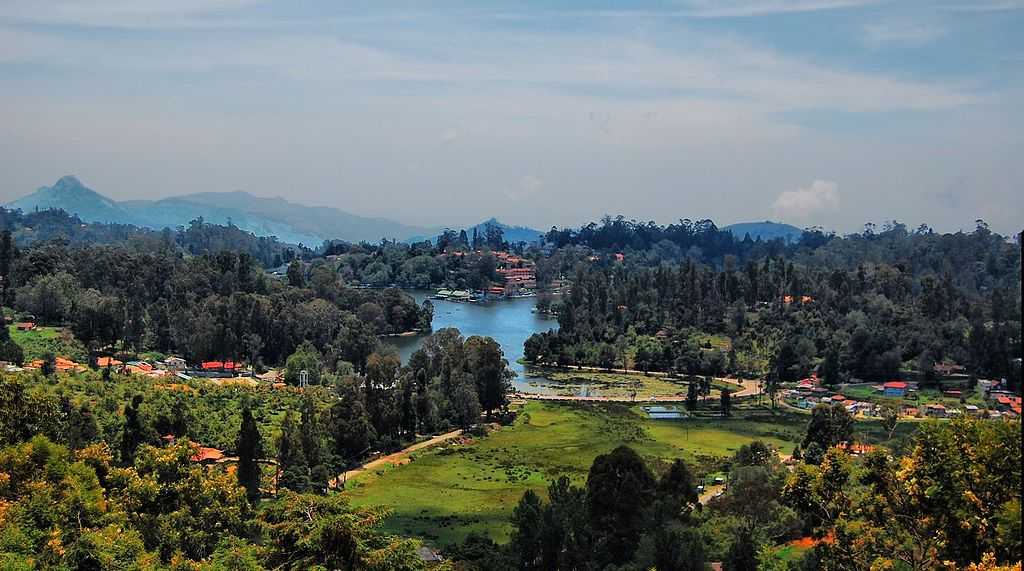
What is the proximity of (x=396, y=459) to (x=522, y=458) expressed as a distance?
4.73 meters

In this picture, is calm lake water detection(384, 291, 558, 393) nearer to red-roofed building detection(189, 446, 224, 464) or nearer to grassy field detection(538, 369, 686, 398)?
grassy field detection(538, 369, 686, 398)

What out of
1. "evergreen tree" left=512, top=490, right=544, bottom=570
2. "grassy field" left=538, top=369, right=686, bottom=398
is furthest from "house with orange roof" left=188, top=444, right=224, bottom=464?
"grassy field" left=538, top=369, right=686, bottom=398

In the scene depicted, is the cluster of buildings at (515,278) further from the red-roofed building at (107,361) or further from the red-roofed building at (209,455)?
the red-roofed building at (209,455)

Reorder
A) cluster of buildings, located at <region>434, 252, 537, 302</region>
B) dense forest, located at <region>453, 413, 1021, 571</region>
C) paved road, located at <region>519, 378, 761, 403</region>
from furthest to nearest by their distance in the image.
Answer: cluster of buildings, located at <region>434, 252, 537, 302</region>, paved road, located at <region>519, 378, 761, 403</region>, dense forest, located at <region>453, 413, 1021, 571</region>

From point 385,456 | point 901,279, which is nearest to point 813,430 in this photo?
point 385,456

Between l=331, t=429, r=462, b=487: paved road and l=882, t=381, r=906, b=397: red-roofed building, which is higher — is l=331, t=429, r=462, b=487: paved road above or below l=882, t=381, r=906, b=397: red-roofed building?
below

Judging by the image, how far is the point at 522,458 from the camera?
34.4 m

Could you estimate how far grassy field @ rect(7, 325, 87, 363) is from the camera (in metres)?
43.2

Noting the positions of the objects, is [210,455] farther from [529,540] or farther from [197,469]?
[529,540]

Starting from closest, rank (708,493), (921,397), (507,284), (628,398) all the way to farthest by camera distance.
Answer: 1. (708,493)
2. (921,397)
3. (628,398)
4. (507,284)

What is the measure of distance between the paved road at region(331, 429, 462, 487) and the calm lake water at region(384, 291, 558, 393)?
14.9 m

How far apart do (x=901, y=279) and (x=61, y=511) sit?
7206 centimetres

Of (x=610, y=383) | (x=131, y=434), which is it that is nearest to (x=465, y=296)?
(x=610, y=383)

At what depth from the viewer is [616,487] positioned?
21312 mm
